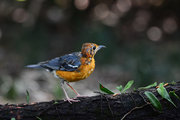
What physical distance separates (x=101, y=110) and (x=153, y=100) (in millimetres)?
631

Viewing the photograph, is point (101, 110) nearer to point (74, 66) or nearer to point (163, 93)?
point (163, 93)

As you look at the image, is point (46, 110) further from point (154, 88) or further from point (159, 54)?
point (159, 54)

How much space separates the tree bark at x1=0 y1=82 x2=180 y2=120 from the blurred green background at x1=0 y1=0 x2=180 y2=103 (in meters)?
4.09

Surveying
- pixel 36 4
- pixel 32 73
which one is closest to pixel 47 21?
pixel 36 4

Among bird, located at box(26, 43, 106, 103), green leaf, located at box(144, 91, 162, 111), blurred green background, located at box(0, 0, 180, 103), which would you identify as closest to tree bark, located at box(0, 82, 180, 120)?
green leaf, located at box(144, 91, 162, 111)

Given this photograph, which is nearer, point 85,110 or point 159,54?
point 85,110

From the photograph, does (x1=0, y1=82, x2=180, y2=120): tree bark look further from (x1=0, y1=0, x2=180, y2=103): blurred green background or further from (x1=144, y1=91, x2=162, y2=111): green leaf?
(x1=0, y1=0, x2=180, y2=103): blurred green background

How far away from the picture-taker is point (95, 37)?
343 inches

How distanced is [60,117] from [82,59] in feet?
4.36

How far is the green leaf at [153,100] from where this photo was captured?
3316 mm

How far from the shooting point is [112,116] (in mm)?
3387

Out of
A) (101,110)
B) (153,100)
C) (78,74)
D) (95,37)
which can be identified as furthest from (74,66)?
(95,37)

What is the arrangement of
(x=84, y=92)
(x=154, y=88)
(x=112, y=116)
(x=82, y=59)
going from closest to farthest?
1. (x=112, y=116)
2. (x=154, y=88)
3. (x=82, y=59)
4. (x=84, y=92)

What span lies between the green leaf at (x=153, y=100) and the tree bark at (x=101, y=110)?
6 centimetres
